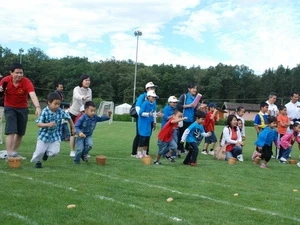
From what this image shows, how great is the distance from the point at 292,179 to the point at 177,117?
2.85 m

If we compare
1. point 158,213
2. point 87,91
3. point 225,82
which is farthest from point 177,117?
point 225,82

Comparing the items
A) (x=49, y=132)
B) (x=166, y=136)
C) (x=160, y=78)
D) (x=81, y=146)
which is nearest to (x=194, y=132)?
(x=166, y=136)

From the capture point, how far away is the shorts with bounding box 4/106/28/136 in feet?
28.0

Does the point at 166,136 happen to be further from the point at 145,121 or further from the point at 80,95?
the point at 80,95

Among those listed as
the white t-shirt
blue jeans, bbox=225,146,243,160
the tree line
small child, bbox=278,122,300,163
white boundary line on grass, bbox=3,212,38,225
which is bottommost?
white boundary line on grass, bbox=3,212,38,225

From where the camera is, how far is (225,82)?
10644 cm

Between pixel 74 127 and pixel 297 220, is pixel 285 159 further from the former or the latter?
pixel 297 220

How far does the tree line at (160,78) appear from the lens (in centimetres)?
9831

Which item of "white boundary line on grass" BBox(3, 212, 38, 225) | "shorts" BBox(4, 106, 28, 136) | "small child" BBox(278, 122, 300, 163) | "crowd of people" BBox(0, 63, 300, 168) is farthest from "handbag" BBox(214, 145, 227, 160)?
"white boundary line on grass" BBox(3, 212, 38, 225)

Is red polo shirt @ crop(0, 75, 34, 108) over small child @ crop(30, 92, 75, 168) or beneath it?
over

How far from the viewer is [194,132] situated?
414 inches

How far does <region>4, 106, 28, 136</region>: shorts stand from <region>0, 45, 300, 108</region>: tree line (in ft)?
280

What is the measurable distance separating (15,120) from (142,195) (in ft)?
11.9

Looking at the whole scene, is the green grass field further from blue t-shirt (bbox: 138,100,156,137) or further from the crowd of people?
blue t-shirt (bbox: 138,100,156,137)
